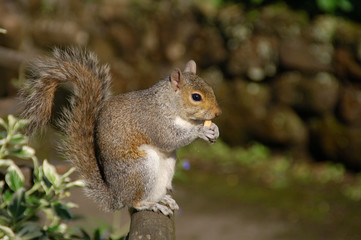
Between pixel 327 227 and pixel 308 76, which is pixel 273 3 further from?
pixel 327 227

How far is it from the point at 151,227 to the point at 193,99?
0.62 m

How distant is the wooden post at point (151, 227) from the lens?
1.54 m

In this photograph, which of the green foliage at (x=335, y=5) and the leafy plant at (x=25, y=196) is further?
the green foliage at (x=335, y=5)

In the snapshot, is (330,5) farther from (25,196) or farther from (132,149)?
(25,196)

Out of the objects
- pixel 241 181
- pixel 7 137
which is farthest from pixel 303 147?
pixel 7 137

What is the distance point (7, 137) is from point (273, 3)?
414cm

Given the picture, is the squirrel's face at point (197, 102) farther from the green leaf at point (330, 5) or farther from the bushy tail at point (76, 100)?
the green leaf at point (330, 5)

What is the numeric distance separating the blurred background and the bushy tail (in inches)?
98.4

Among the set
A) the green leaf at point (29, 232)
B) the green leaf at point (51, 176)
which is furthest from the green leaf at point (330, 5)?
the green leaf at point (29, 232)

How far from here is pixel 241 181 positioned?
4.90 metres

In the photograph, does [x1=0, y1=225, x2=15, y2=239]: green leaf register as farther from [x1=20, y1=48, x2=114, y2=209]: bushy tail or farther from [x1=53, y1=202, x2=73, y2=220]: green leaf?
[x1=20, y1=48, x2=114, y2=209]: bushy tail

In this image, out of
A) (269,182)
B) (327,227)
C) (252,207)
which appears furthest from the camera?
(269,182)

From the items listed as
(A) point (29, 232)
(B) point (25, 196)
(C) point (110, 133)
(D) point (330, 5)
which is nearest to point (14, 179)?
(B) point (25, 196)

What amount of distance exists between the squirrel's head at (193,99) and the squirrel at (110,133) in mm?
56
